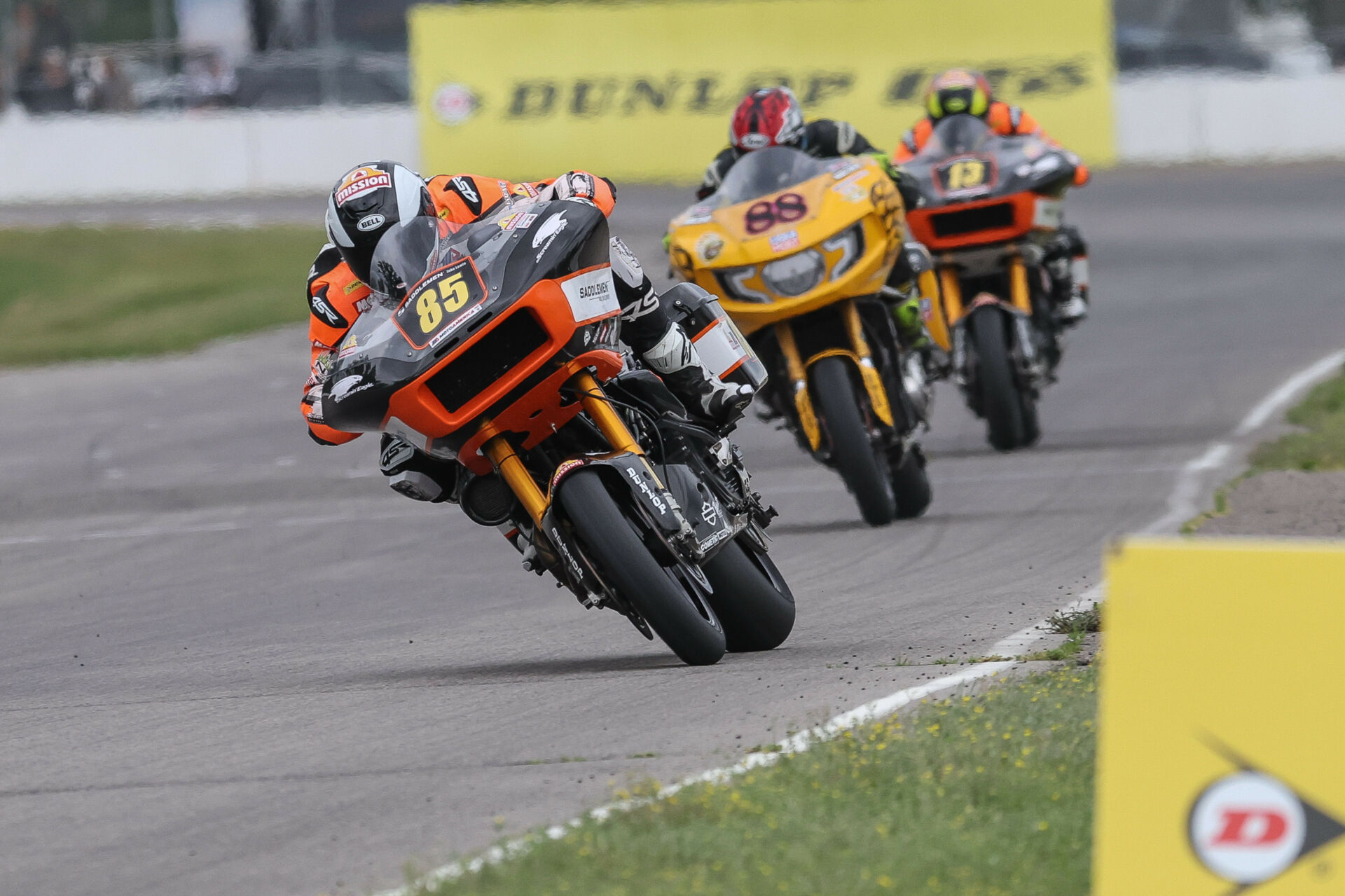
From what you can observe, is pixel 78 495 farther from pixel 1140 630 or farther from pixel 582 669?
pixel 1140 630

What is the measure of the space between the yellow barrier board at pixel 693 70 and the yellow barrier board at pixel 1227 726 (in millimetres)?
24465

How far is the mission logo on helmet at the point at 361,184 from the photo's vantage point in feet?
21.8

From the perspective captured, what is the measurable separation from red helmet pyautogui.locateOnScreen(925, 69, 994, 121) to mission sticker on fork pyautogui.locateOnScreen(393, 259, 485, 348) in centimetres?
651

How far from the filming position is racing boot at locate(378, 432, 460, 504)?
692 centimetres

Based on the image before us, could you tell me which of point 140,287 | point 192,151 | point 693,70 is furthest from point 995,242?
point 192,151

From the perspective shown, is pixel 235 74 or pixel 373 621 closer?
pixel 373 621

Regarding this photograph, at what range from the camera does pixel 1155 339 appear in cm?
1791

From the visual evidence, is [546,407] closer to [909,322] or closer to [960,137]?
[909,322]

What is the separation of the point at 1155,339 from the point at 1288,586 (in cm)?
1471

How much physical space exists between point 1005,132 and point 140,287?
13.0 m

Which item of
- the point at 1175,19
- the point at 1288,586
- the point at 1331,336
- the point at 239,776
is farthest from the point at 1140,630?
the point at 1175,19

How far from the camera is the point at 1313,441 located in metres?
11.7

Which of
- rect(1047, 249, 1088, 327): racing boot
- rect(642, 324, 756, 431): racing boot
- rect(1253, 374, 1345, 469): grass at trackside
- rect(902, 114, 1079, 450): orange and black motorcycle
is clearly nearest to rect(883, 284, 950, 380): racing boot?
rect(902, 114, 1079, 450): orange and black motorcycle

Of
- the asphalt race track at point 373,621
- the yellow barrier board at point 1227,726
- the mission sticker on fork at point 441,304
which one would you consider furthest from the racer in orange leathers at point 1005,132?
the yellow barrier board at point 1227,726
